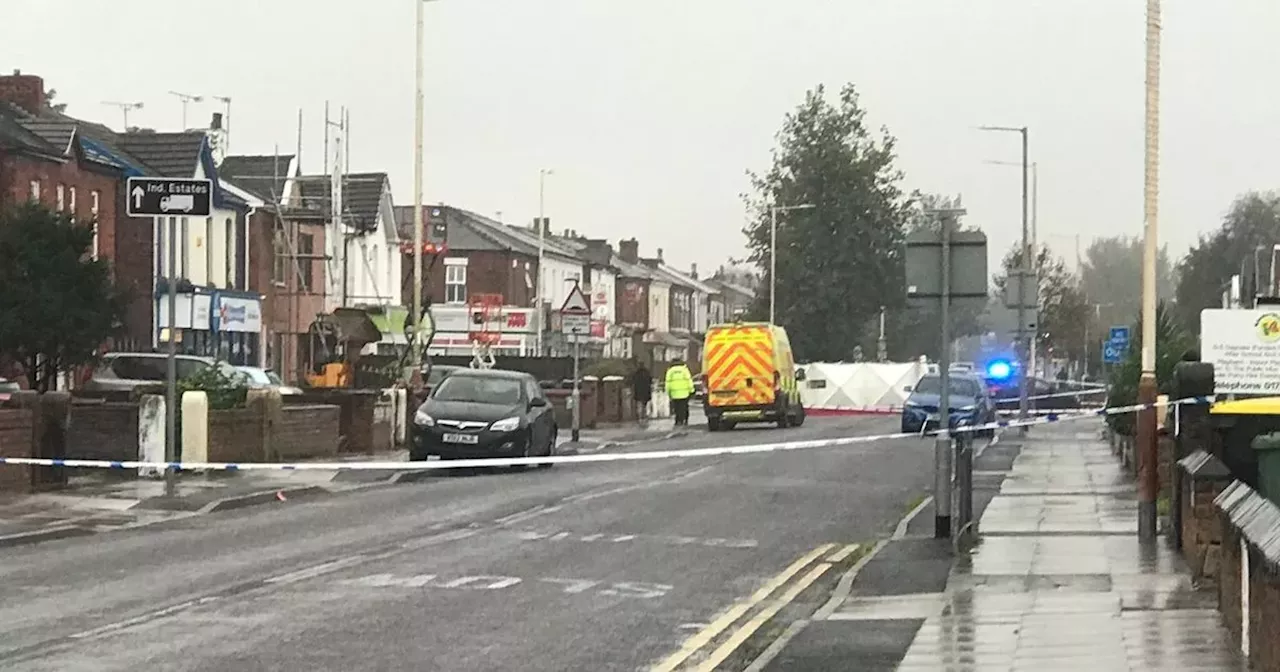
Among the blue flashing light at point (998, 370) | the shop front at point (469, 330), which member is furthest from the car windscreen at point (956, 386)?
the shop front at point (469, 330)

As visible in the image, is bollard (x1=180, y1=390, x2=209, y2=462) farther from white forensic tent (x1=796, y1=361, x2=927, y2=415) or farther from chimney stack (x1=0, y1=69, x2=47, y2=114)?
white forensic tent (x1=796, y1=361, x2=927, y2=415)

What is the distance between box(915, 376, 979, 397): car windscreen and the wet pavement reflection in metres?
24.1

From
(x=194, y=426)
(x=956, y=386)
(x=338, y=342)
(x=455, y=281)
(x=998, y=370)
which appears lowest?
(x=194, y=426)

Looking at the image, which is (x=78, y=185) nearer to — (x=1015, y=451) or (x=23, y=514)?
(x=1015, y=451)

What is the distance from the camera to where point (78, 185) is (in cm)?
4584

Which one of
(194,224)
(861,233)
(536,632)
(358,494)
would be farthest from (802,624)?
(861,233)

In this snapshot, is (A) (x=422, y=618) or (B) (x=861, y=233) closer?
(A) (x=422, y=618)

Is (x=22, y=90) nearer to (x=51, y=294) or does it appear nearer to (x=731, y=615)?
(x=51, y=294)

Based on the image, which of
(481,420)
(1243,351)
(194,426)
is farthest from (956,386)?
(1243,351)

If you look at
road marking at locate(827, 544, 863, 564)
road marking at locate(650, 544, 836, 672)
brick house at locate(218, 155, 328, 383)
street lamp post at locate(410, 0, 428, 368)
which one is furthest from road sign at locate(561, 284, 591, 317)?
road marking at locate(650, 544, 836, 672)

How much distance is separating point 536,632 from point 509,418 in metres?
18.1

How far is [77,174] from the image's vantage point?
45.8m

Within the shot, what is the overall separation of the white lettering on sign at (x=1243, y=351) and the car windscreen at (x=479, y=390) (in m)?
15.6

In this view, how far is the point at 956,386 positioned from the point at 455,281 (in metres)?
47.5
